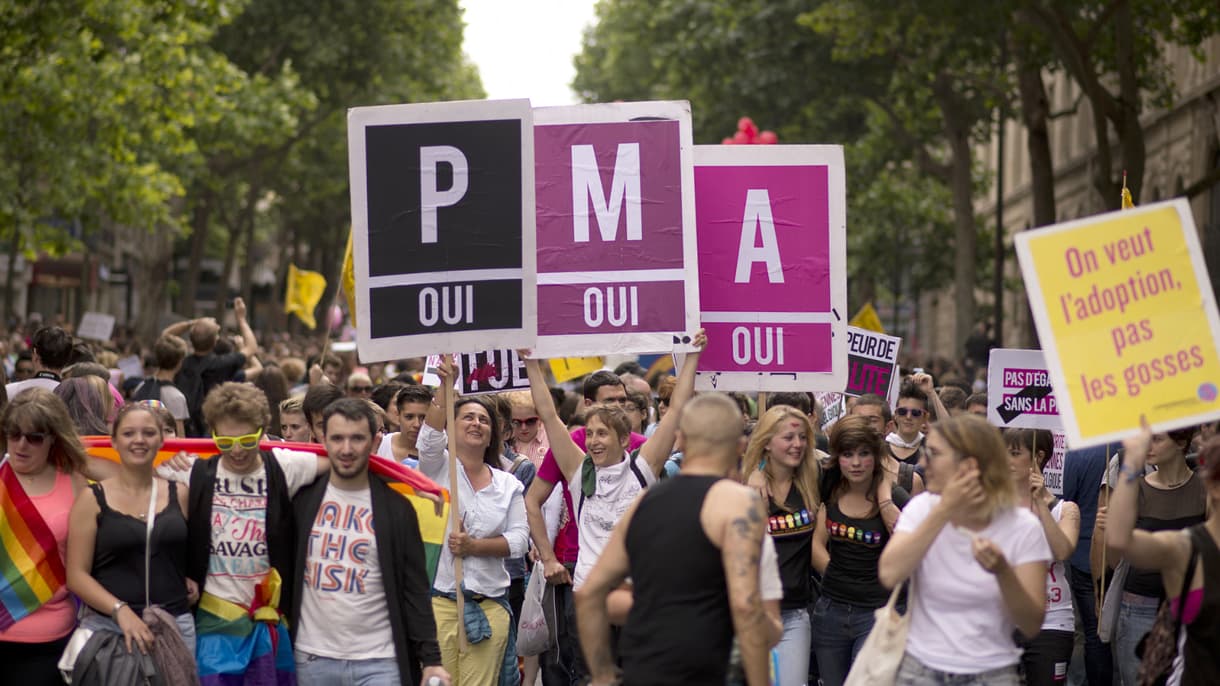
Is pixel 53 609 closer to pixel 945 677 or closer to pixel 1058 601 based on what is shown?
pixel 945 677

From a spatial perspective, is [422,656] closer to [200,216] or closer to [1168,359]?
[1168,359]

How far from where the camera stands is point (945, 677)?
5.73 m

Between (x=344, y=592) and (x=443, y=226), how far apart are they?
174 cm

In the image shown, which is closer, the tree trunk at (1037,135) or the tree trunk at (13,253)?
the tree trunk at (1037,135)

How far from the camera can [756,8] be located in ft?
100

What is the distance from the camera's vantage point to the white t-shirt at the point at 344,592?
6543mm

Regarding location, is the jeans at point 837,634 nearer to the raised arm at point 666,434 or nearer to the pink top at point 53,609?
the raised arm at point 666,434

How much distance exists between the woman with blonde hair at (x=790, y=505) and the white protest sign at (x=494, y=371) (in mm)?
1661

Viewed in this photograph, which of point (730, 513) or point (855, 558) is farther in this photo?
point (855, 558)

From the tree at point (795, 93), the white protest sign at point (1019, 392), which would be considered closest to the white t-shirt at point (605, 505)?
the white protest sign at point (1019, 392)

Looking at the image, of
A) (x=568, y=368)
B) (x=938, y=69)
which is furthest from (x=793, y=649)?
(x=938, y=69)

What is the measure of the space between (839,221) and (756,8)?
890 inches

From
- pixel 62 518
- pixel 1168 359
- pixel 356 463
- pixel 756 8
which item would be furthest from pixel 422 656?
pixel 756 8

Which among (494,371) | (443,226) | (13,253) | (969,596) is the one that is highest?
(13,253)
